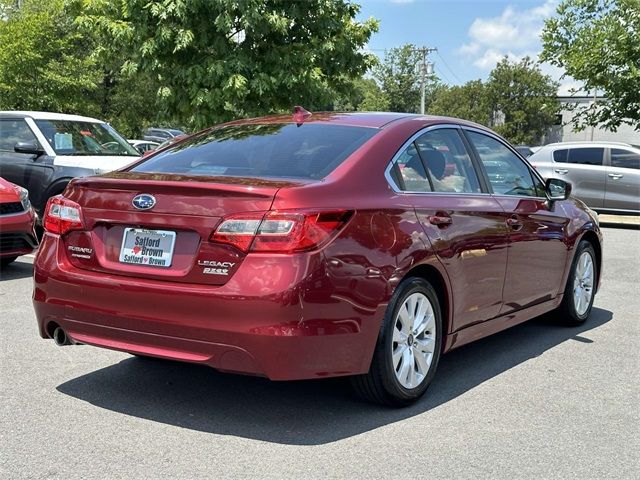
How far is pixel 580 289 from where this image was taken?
655 cm

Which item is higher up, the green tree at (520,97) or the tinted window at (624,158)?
the green tree at (520,97)

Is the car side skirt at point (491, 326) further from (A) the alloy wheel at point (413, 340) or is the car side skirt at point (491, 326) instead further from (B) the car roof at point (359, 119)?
(B) the car roof at point (359, 119)

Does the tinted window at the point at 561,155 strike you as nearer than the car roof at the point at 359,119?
No

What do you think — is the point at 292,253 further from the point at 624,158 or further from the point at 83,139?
the point at 624,158

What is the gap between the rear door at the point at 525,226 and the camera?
5.30m

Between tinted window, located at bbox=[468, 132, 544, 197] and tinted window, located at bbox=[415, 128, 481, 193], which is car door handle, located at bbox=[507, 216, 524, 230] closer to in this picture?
tinted window, located at bbox=[468, 132, 544, 197]

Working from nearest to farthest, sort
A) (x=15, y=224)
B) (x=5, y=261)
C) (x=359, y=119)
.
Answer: (x=359, y=119)
(x=15, y=224)
(x=5, y=261)

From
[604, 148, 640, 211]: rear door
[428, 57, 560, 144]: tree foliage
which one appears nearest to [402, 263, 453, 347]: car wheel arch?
[604, 148, 640, 211]: rear door

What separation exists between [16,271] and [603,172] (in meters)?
12.0

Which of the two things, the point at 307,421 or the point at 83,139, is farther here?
the point at 83,139

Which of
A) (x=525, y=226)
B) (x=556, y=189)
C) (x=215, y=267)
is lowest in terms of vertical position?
(x=215, y=267)

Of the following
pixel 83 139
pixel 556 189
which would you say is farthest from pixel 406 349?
pixel 83 139

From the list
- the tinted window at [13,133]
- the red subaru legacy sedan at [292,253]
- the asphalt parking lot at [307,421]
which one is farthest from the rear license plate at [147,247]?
the tinted window at [13,133]

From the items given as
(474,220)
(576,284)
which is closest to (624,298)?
(576,284)
